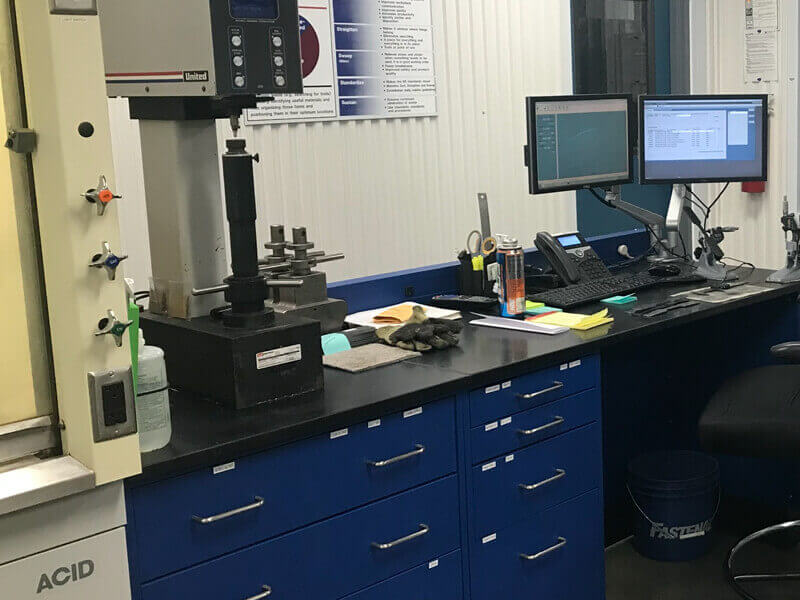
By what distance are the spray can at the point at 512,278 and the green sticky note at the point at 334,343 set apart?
0.50 meters

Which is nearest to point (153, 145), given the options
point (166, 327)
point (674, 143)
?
point (166, 327)

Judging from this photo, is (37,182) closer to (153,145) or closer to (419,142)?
(153,145)

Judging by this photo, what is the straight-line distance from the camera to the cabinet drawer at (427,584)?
6.72ft

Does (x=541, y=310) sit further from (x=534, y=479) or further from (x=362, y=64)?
(x=362, y=64)

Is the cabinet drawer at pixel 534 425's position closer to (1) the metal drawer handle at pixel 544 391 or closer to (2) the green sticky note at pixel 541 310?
(1) the metal drawer handle at pixel 544 391

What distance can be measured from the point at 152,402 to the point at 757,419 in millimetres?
1496

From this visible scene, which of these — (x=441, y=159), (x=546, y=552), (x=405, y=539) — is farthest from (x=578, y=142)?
(x=405, y=539)

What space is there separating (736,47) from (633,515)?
2.16m

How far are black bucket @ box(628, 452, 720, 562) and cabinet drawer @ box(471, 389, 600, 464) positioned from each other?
69 centimetres

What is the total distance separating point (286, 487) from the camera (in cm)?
186

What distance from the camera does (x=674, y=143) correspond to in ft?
10.8

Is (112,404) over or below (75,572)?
over

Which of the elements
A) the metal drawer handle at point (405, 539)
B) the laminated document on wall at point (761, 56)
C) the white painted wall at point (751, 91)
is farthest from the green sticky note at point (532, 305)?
the laminated document on wall at point (761, 56)

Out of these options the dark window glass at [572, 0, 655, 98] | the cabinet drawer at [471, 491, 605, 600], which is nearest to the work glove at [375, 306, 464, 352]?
the cabinet drawer at [471, 491, 605, 600]
